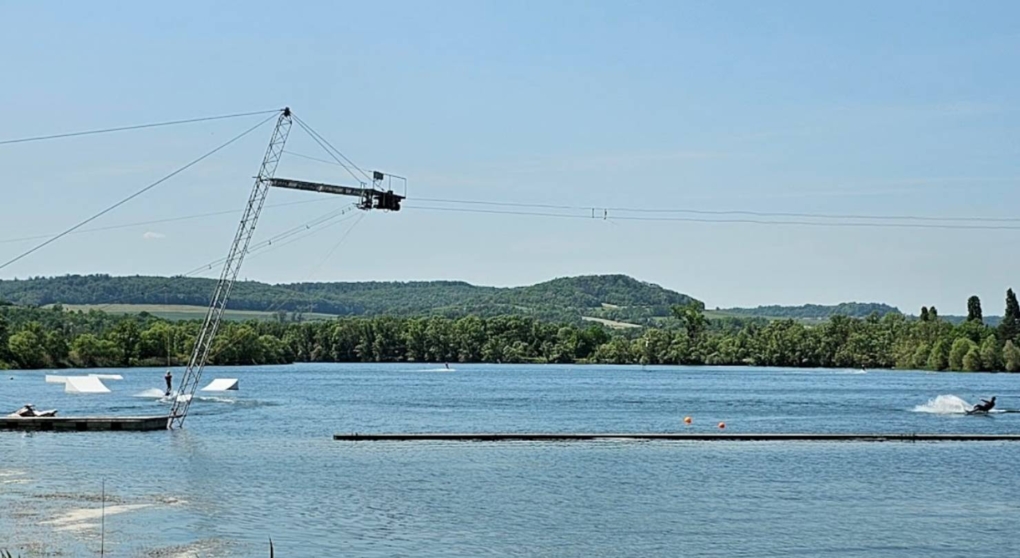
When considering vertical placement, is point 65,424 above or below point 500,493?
above

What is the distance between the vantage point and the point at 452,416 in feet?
271

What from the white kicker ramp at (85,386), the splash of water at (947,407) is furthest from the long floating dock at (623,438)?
the white kicker ramp at (85,386)

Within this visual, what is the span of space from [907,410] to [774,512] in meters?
58.6

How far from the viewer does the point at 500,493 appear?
133 ft

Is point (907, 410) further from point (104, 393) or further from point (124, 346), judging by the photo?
point (124, 346)

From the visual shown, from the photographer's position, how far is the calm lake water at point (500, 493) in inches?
1222

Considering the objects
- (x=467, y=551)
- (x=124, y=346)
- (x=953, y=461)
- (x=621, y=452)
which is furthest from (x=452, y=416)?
(x=124, y=346)

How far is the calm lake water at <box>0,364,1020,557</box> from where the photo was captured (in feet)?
102

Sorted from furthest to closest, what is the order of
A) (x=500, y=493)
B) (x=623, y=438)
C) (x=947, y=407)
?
(x=947, y=407) < (x=623, y=438) < (x=500, y=493)

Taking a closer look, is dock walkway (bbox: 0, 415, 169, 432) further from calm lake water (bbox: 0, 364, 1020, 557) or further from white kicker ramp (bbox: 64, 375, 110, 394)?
white kicker ramp (bbox: 64, 375, 110, 394)

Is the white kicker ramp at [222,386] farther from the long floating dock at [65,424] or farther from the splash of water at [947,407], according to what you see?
the splash of water at [947,407]

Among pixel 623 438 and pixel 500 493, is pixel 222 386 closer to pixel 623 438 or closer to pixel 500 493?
pixel 623 438

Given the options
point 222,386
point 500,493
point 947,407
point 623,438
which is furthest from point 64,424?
point 947,407

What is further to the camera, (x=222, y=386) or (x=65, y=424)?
(x=222, y=386)
